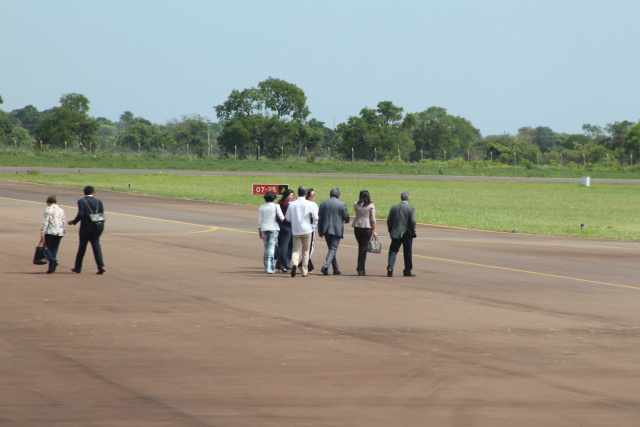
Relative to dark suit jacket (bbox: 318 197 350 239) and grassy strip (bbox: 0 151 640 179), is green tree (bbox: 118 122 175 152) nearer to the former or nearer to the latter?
grassy strip (bbox: 0 151 640 179)

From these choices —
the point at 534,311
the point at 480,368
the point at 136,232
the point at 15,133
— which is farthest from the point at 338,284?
the point at 15,133

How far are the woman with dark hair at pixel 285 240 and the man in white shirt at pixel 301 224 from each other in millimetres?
812

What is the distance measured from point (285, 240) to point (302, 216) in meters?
1.57

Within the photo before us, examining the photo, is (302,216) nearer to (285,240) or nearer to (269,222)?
(269,222)

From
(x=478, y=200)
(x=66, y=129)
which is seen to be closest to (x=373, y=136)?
(x=66, y=129)

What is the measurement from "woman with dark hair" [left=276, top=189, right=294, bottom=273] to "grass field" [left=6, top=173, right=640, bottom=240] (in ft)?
50.4

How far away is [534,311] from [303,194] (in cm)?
588

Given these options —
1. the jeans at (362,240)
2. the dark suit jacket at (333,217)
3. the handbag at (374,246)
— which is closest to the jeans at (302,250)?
the dark suit jacket at (333,217)

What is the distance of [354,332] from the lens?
452 inches

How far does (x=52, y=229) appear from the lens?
1733cm

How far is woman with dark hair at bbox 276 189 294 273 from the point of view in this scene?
18281mm

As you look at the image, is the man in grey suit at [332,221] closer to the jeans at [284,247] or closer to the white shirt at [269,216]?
the jeans at [284,247]

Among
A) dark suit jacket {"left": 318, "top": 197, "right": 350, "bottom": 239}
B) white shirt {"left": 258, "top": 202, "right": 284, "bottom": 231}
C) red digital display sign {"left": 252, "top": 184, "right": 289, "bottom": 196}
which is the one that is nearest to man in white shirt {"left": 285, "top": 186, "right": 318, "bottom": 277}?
white shirt {"left": 258, "top": 202, "right": 284, "bottom": 231}

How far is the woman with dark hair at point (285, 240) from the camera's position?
18281mm
